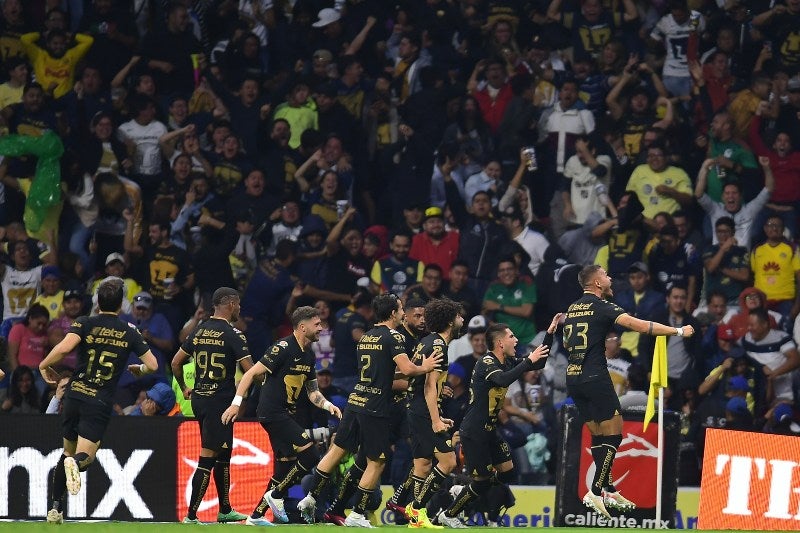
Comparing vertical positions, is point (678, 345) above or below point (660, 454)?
above

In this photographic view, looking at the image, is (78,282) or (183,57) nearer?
(78,282)

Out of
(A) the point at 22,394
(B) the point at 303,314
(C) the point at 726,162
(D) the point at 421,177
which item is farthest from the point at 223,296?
(C) the point at 726,162

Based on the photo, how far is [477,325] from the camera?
64.1 feet

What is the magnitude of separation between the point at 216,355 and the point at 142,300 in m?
5.79

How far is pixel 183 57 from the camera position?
2302 cm

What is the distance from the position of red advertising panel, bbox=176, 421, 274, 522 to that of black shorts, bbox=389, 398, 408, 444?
5.46 ft

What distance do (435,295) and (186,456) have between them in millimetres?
4334

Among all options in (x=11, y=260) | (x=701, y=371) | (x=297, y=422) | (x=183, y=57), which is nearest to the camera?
(x=297, y=422)

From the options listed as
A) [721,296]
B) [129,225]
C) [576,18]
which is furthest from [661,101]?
[129,225]

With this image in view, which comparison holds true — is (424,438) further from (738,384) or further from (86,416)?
(738,384)

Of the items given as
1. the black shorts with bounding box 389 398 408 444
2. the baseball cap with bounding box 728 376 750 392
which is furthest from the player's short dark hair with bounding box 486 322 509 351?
the baseball cap with bounding box 728 376 750 392

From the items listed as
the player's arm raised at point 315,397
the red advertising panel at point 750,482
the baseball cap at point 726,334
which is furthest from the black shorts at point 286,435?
the baseball cap at point 726,334

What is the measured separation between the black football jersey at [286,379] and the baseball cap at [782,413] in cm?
632

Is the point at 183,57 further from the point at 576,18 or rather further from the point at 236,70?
the point at 576,18
